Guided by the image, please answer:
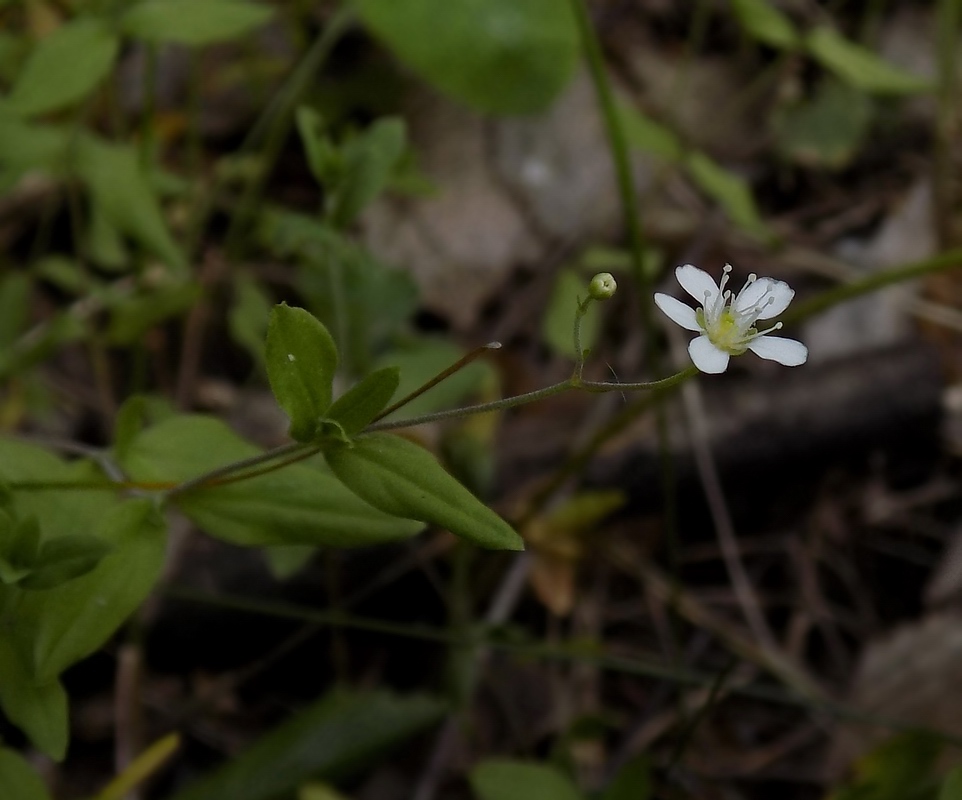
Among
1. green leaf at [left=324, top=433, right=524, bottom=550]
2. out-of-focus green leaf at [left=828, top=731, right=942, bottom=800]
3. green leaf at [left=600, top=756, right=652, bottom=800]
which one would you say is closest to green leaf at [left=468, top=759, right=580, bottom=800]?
green leaf at [left=600, top=756, right=652, bottom=800]

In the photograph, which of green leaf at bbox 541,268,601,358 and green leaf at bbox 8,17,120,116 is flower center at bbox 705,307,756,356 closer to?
green leaf at bbox 541,268,601,358

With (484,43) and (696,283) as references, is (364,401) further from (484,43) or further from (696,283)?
(484,43)

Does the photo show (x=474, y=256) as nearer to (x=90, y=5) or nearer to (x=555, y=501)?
(x=555, y=501)

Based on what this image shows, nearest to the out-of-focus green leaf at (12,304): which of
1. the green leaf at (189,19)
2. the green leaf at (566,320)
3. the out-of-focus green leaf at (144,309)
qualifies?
the out-of-focus green leaf at (144,309)

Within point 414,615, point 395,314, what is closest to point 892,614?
point 414,615

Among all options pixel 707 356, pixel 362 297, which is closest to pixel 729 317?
pixel 707 356
